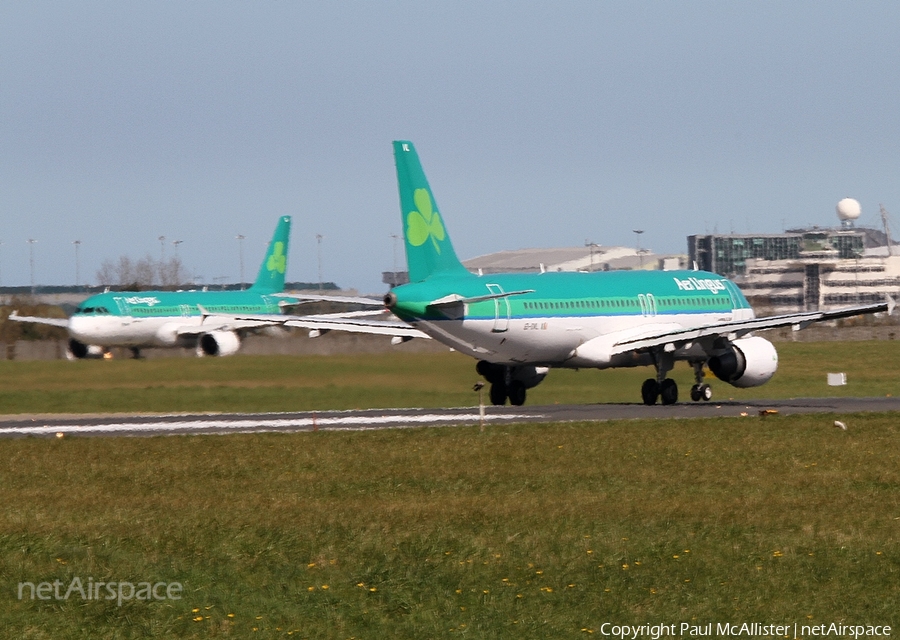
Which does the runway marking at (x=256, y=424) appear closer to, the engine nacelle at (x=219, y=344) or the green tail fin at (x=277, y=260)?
the engine nacelle at (x=219, y=344)

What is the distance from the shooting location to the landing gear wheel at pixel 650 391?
1812 inches

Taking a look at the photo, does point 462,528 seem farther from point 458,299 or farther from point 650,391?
point 650,391

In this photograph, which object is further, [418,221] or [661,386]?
[661,386]

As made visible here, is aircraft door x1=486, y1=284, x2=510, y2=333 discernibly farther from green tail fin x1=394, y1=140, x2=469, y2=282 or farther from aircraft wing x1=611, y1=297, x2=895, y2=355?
aircraft wing x1=611, y1=297, x2=895, y2=355

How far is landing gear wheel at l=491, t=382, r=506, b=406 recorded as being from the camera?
47000 mm

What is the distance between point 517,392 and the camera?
46875 millimetres

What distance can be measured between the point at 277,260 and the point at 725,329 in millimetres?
55774

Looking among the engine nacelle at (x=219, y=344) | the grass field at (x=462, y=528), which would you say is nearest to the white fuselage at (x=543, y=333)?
the grass field at (x=462, y=528)

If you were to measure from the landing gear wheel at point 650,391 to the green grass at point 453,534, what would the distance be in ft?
47.5

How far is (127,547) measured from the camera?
17625 mm

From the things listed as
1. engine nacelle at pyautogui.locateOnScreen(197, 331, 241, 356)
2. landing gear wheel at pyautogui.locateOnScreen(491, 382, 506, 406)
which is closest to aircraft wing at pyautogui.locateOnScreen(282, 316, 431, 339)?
landing gear wheel at pyautogui.locateOnScreen(491, 382, 506, 406)

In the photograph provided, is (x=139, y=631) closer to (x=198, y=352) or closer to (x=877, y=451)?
(x=877, y=451)

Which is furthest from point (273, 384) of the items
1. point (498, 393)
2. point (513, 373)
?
point (513, 373)

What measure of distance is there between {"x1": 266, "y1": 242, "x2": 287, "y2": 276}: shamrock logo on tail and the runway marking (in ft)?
180
